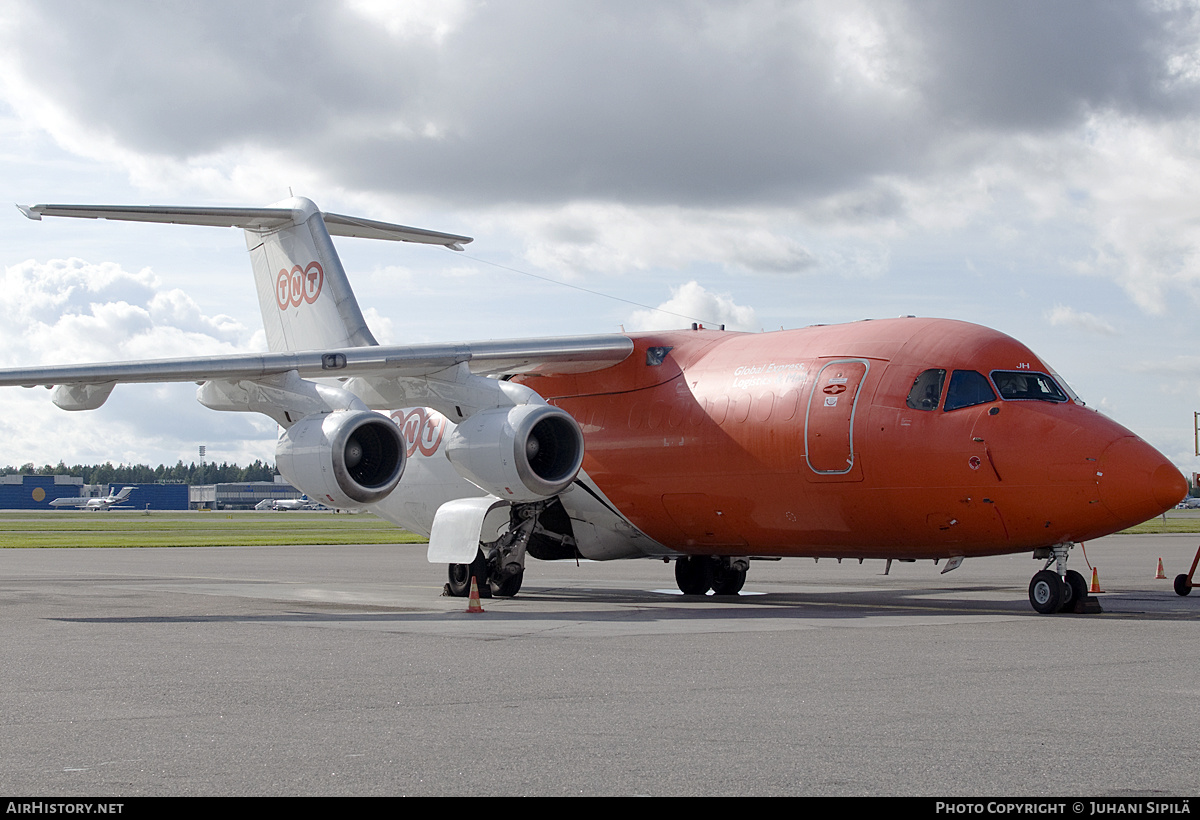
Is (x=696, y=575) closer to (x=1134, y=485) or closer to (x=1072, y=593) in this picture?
(x=1072, y=593)

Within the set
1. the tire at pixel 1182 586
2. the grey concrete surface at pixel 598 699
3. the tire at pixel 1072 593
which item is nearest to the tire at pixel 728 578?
the grey concrete surface at pixel 598 699

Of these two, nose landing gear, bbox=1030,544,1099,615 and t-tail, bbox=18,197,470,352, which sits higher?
t-tail, bbox=18,197,470,352

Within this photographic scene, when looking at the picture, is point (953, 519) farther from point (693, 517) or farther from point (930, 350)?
point (693, 517)

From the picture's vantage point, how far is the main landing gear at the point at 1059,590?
15039 millimetres

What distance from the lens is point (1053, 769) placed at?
20.7 feet

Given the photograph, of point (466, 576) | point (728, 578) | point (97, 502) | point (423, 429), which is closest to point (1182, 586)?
point (728, 578)

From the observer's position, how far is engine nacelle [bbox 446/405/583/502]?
1720 centimetres

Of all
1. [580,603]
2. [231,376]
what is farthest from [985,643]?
[231,376]

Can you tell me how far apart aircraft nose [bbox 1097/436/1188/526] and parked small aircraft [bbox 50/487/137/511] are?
454ft

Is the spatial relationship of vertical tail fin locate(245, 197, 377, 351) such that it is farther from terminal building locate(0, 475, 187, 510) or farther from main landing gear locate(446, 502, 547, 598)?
terminal building locate(0, 475, 187, 510)

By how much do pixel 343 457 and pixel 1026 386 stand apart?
8.68 m

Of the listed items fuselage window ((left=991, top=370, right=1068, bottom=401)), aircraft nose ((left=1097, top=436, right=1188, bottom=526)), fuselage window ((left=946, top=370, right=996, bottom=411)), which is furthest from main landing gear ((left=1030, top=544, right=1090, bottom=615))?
fuselage window ((left=946, top=370, right=996, bottom=411))

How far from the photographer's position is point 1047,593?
15.1 meters
